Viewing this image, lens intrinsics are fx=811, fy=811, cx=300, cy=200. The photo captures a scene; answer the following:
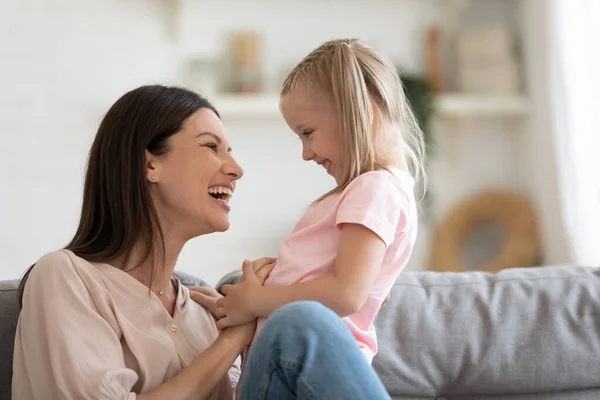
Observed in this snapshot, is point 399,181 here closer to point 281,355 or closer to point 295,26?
point 281,355

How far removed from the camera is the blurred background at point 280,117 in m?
3.81

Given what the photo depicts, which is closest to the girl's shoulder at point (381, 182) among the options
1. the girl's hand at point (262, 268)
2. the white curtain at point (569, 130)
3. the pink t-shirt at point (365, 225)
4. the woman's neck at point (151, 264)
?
the pink t-shirt at point (365, 225)

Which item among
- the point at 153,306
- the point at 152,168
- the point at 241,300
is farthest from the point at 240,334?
the point at 152,168

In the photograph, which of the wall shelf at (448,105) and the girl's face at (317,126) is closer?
the girl's face at (317,126)

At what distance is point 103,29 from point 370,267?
9.91 feet

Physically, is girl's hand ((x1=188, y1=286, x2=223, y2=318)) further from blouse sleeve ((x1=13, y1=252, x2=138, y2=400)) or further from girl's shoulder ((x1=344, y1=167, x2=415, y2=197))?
girl's shoulder ((x1=344, y1=167, x2=415, y2=197))

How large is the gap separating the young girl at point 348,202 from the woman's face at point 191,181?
0.74 ft

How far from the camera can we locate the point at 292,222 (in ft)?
13.6

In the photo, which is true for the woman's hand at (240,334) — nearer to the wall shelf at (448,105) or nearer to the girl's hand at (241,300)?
the girl's hand at (241,300)

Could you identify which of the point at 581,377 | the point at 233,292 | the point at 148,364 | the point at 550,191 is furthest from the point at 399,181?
the point at 550,191

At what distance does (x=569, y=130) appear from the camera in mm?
3730

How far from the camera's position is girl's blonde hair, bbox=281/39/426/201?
1.44 meters

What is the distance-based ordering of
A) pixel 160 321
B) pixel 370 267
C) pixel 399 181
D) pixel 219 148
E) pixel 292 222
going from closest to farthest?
pixel 370 267
pixel 399 181
pixel 160 321
pixel 219 148
pixel 292 222

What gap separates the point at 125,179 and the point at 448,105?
9.15 ft
